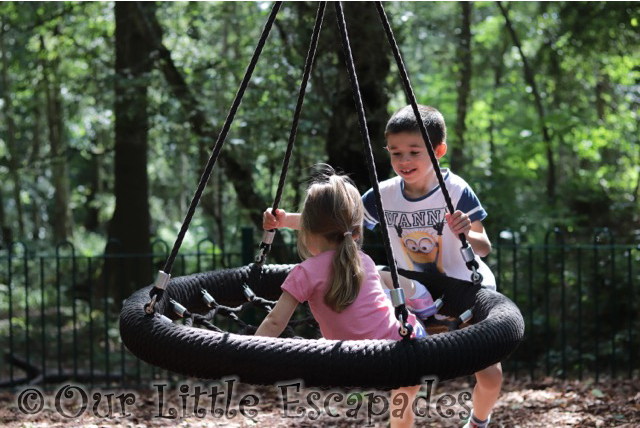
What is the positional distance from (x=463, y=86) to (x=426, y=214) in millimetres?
7351

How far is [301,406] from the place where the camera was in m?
5.45

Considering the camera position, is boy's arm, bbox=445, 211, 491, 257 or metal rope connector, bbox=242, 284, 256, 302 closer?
A: boy's arm, bbox=445, 211, 491, 257

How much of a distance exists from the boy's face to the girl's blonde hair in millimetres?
524

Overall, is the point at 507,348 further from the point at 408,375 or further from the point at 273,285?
the point at 273,285

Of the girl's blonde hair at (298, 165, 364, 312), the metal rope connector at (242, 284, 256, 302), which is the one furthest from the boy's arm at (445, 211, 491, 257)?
the metal rope connector at (242, 284, 256, 302)

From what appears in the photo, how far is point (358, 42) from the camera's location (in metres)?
5.98

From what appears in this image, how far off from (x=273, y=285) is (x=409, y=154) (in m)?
0.97

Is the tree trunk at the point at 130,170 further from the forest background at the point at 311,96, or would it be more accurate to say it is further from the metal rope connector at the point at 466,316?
the metal rope connector at the point at 466,316

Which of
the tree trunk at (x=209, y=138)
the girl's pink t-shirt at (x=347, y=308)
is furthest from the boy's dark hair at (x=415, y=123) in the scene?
the tree trunk at (x=209, y=138)

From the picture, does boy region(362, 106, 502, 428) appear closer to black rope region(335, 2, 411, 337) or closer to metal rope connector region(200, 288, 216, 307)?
black rope region(335, 2, 411, 337)

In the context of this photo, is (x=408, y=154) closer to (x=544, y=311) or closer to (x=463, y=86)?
(x=544, y=311)

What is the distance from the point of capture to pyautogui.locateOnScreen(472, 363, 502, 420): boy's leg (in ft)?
10.1

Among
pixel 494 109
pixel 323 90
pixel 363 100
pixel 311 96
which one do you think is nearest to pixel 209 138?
pixel 311 96

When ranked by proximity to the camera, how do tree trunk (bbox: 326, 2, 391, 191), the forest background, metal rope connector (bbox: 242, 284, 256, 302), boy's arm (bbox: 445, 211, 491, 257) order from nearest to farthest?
boy's arm (bbox: 445, 211, 491, 257)
metal rope connector (bbox: 242, 284, 256, 302)
tree trunk (bbox: 326, 2, 391, 191)
the forest background
